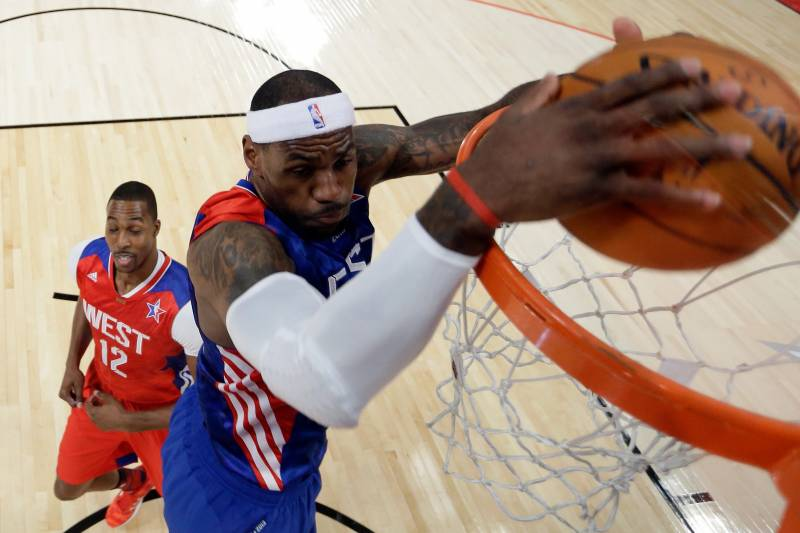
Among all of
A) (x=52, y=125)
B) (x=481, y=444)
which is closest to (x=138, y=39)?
(x=52, y=125)

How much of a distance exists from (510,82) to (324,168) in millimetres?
3809

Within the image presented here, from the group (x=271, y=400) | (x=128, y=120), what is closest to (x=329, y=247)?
(x=271, y=400)

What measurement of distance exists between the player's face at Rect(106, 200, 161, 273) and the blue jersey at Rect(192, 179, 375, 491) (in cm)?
76

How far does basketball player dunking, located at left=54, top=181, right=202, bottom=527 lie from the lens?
8.39 ft

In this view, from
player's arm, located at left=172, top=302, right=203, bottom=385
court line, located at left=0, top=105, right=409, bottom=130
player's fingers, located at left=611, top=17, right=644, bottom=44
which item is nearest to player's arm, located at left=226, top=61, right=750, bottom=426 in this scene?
player's fingers, located at left=611, top=17, right=644, bottom=44

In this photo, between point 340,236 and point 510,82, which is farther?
point 510,82

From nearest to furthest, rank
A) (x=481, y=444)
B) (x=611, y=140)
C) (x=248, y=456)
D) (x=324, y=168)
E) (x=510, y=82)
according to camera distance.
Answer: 1. (x=611, y=140)
2. (x=324, y=168)
3. (x=248, y=456)
4. (x=481, y=444)
5. (x=510, y=82)

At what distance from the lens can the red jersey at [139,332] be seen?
8.40 ft

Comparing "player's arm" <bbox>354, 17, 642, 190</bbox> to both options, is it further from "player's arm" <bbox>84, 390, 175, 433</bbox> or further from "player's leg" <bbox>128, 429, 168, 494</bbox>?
"player's leg" <bbox>128, 429, 168, 494</bbox>

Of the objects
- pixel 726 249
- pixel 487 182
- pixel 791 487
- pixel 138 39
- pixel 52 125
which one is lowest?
pixel 791 487

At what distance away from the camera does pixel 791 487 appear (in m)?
1.13

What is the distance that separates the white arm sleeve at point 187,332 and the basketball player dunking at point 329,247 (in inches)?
10.4

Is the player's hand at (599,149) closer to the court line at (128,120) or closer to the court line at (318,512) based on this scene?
the court line at (318,512)

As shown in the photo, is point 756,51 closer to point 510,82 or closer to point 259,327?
point 510,82
